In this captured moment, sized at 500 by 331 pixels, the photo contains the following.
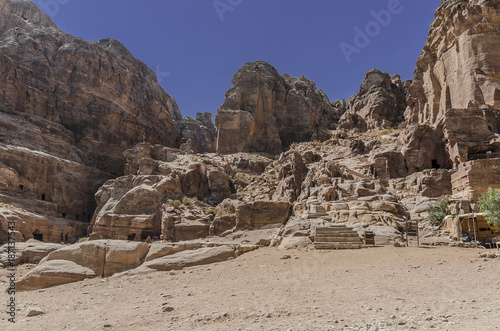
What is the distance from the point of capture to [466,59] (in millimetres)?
39750

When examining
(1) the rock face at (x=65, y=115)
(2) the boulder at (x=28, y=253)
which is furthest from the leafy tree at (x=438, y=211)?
(1) the rock face at (x=65, y=115)

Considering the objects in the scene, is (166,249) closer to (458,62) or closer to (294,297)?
(294,297)

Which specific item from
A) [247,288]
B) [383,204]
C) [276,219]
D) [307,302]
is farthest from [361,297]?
[276,219]

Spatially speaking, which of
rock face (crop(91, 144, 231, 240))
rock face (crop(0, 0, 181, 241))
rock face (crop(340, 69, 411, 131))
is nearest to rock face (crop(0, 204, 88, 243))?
rock face (crop(0, 0, 181, 241))

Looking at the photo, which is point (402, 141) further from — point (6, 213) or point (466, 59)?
point (6, 213)

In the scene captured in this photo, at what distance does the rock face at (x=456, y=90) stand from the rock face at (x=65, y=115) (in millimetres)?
42378

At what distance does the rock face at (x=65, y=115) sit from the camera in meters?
44.0

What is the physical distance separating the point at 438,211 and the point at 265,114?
162ft

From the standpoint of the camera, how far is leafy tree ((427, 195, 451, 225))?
21.0 metres

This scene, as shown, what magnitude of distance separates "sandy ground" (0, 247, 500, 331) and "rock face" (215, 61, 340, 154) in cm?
5115

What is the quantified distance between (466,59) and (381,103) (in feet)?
65.3

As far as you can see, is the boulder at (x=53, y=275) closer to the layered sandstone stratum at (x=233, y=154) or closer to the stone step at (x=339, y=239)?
the layered sandstone stratum at (x=233, y=154)

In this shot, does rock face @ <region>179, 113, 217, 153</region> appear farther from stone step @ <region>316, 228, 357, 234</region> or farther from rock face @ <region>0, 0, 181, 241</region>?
stone step @ <region>316, 228, 357, 234</region>

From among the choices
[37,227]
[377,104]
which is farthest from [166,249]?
[377,104]
